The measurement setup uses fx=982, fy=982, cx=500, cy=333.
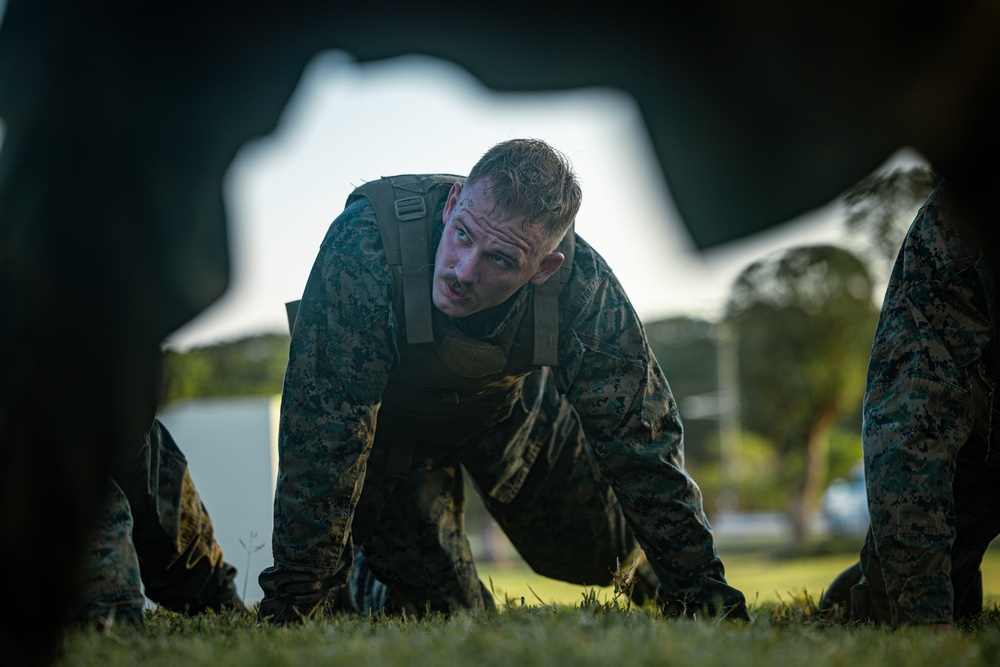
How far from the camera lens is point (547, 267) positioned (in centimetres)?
396

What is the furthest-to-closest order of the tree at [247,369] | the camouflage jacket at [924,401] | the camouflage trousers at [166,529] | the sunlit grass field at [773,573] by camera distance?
1. the tree at [247,369]
2. the sunlit grass field at [773,573]
3. the camouflage trousers at [166,529]
4. the camouflage jacket at [924,401]

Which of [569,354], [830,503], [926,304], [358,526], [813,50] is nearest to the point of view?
[813,50]

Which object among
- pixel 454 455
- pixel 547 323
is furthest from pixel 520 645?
pixel 454 455

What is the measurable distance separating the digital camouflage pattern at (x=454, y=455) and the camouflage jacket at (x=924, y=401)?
2.09ft

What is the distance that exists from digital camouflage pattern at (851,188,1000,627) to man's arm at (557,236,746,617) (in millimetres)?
728

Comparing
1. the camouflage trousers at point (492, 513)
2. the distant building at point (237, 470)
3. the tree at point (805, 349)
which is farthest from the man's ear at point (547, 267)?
the tree at point (805, 349)

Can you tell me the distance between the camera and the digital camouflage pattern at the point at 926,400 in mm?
2990

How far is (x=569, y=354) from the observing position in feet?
13.0

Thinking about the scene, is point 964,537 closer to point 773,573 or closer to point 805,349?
point 773,573

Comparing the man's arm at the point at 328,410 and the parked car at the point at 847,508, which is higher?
the man's arm at the point at 328,410

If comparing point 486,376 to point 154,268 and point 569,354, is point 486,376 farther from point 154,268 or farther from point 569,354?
point 154,268

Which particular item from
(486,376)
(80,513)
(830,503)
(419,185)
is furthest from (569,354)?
(830,503)

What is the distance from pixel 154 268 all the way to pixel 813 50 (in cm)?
96

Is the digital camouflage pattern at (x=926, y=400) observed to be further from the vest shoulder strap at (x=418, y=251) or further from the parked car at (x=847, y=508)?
the parked car at (x=847, y=508)
